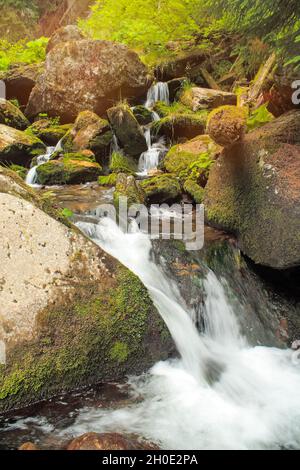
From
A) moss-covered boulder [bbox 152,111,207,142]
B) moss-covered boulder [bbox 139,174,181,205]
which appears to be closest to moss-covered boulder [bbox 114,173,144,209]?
moss-covered boulder [bbox 139,174,181,205]

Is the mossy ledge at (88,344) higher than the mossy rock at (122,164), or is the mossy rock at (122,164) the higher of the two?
the mossy rock at (122,164)

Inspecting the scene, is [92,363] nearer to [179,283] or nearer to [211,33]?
[179,283]

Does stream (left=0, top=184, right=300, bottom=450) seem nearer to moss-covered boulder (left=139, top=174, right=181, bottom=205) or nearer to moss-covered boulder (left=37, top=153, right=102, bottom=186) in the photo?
moss-covered boulder (left=139, top=174, right=181, bottom=205)

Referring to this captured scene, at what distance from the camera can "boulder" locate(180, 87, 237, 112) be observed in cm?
1023

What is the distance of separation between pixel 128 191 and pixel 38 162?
143 inches

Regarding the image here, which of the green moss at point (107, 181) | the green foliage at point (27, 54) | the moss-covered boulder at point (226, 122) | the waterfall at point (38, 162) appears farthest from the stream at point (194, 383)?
the green foliage at point (27, 54)

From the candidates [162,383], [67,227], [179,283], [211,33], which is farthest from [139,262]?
[211,33]

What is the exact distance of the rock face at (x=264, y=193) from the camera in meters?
4.12

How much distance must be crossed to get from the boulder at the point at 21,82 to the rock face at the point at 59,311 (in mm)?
9938

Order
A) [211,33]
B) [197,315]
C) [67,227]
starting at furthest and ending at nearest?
[211,33] < [197,315] < [67,227]

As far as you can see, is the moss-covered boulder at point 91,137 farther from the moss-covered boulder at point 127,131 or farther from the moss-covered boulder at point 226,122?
the moss-covered boulder at point 226,122

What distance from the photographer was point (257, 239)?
441cm

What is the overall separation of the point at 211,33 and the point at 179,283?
34.6ft

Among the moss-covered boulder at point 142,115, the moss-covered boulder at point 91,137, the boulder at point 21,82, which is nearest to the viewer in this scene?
the moss-covered boulder at point 91,137
